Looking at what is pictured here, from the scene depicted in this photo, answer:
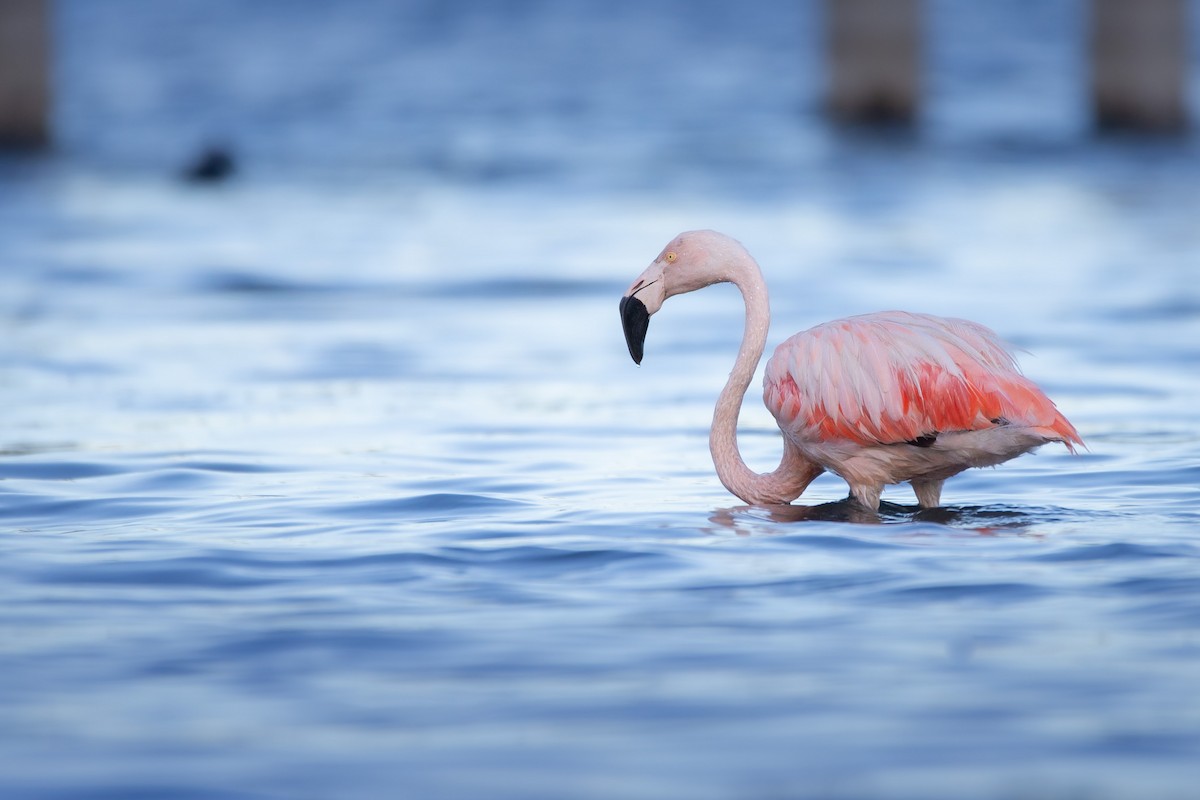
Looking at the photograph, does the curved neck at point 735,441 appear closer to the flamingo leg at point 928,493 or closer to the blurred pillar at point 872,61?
the flamingo leg at point 928,493

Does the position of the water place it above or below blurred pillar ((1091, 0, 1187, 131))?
below

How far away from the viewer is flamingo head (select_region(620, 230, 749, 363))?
24.1ft

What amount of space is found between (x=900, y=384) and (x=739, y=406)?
86 centimetres

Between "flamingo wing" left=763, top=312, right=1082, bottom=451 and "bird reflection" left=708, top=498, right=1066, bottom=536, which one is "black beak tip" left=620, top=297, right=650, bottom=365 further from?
"bird reflection" left=708, top=498, right=1066, bottom=536

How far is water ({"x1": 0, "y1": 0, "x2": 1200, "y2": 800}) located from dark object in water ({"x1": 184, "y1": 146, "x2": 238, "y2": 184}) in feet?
13.1

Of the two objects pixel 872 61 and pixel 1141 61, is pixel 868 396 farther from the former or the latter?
pixel 872 61

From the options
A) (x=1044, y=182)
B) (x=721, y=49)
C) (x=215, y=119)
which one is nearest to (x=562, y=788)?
(x=1044, y=182)

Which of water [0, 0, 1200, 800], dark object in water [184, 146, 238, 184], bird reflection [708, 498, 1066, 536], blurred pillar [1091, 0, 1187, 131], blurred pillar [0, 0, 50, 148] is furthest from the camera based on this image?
blurred pillar [1091, 0, 1187, 131]

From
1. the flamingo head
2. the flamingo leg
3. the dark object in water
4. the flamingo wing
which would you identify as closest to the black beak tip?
the flamingo head

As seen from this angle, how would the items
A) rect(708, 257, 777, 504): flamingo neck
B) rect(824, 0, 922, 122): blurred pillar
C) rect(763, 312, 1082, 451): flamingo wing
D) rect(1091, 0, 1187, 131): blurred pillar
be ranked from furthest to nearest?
1. rect(824, 0, 922, 122): blurred pillar
2. rect(1091, 0, 1187, 131): blurred pillar
3. rect(708, 257, 777, 504): flamingo neck
4. rect(763, 312, 1082, 451): flamingo wing

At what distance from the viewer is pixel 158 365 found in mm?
11797

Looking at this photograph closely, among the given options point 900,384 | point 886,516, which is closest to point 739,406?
point 886,516

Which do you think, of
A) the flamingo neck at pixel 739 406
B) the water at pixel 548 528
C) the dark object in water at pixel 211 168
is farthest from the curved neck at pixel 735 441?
the dark object in water at pixel 211 168

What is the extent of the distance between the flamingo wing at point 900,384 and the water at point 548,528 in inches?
14.9
